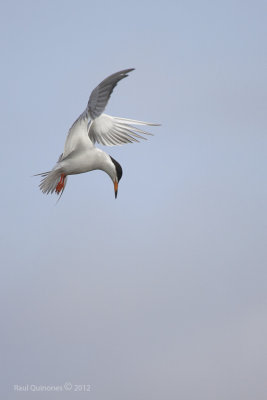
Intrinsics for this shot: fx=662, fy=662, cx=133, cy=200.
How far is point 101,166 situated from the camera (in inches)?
475

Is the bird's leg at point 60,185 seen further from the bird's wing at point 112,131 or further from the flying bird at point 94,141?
the bird's wing at point 112,131

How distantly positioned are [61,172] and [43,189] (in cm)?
63

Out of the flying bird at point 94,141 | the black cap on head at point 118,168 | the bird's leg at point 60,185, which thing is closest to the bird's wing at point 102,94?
the flying bird at point 94,141

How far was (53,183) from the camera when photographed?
40.7ft

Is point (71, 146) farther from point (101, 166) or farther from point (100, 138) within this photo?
point (100, 138)

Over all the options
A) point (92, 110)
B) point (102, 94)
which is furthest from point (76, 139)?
point (102, 94)

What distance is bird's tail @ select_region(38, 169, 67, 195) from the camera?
1215cm

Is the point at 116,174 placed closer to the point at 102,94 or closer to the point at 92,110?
the point at 92,110

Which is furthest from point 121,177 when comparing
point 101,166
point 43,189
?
point 43,189

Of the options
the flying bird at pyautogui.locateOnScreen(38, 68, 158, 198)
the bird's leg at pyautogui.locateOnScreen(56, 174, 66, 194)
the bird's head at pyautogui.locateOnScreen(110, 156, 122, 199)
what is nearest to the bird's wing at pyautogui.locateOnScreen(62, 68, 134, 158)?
the flying bird at pyautogui.locateOnScreen(38, 68, 158, 198)

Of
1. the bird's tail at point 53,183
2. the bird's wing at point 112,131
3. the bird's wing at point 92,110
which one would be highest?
the bird's wing at point 112,131

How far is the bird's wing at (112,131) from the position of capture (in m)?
13.0

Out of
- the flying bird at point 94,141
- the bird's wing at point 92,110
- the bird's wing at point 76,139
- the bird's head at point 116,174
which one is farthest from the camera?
the bird's head at point 116,174

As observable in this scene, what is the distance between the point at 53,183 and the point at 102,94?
264 centimetres
